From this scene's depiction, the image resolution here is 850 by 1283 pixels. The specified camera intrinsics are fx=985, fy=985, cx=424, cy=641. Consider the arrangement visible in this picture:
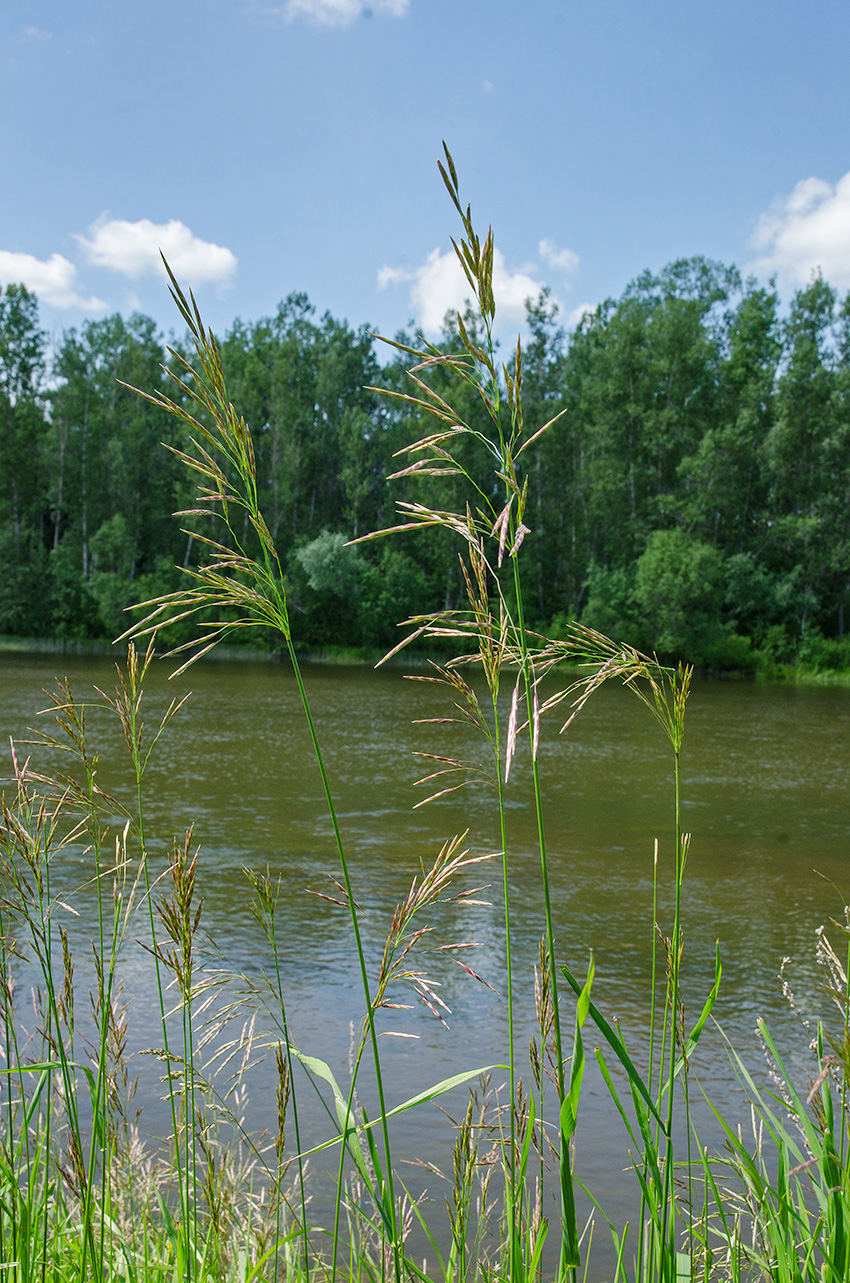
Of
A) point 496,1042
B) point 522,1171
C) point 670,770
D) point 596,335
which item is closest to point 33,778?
point 522,1171

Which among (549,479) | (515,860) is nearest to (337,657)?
(549,479)

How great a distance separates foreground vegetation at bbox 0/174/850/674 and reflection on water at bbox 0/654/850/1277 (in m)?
21.8

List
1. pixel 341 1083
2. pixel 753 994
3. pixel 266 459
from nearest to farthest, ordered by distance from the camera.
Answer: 1. pixel 341 1083
2. pixel 753 994
3. pixel 266 459

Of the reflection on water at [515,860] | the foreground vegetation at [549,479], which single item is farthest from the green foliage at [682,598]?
the reflection on water at [515,860]

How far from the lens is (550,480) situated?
4606 centimetres

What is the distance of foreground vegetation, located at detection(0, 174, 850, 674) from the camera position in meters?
40.1

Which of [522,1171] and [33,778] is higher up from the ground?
[33,778]

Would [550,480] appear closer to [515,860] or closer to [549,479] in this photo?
→ [549,479]

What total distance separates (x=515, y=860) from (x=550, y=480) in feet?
128

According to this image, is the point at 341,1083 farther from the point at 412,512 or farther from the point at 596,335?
the point at 596,335

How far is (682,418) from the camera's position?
141ft

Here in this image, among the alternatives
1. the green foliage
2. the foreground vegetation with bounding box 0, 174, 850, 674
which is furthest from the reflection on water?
the foreground vegetation with bounding box 0, 174, 850, 674

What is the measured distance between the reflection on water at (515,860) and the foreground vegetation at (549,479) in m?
21.8

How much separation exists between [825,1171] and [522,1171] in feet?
1.52
